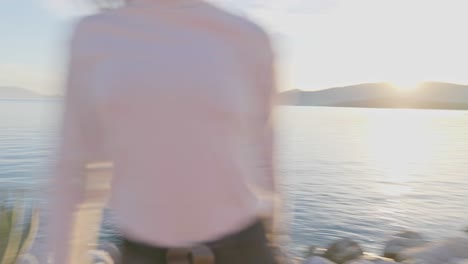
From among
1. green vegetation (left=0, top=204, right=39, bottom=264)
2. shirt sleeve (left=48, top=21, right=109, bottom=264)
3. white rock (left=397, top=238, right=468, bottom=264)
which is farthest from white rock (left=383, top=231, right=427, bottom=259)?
shirt sleeve (left=48, top=21, right=109, bottom=264)

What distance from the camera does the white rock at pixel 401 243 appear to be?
7.16 meters

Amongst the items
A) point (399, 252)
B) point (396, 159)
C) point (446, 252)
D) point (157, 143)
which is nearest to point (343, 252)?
point (399, 252)

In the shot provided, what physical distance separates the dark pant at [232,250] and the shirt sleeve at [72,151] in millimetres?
108

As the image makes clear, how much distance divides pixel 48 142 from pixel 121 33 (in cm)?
24

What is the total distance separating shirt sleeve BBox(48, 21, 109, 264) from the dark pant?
11 centimetres

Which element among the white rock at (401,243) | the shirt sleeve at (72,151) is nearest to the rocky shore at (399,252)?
the white rock at (401,243)

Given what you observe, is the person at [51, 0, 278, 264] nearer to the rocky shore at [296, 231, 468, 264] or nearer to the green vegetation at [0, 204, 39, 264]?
the green vegetation at [0, 204, 39, 264]

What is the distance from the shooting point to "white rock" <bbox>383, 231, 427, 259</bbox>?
7.16 m

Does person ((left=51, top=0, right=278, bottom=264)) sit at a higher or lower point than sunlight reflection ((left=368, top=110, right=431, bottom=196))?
higher

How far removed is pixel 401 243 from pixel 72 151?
6756 mm

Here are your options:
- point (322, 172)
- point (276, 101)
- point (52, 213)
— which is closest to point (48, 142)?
point (52, 213)

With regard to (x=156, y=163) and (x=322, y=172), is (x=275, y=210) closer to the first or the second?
(x=156, y=163)

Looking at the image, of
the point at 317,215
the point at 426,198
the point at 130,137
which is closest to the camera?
the point at 130,137

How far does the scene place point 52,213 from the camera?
105 centimetres
